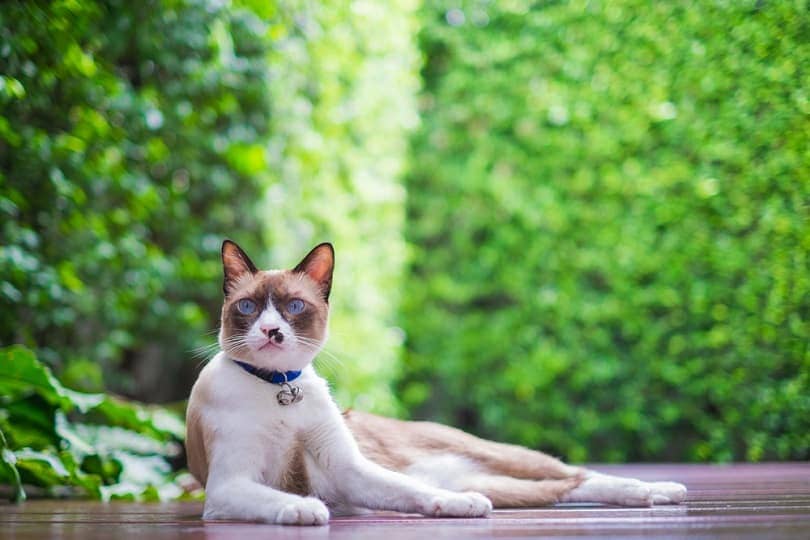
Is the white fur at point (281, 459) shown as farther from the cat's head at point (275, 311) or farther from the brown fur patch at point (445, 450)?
the brown fur patch at point (445, 450)

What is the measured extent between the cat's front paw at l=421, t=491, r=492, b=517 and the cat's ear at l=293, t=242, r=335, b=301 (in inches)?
19.7

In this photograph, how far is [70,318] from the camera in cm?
292

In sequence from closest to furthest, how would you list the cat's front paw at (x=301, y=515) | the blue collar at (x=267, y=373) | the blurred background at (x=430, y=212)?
1. the cat's front paw at (x=301, y=515)
2. the blue collar at (x=267, y=373)
3. the blurred background at (x=430, y=212)

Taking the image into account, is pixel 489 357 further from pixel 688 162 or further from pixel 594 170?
pixel 688 162

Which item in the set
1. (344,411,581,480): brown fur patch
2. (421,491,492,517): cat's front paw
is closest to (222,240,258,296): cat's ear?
(344,411,581,480): brown fur patch

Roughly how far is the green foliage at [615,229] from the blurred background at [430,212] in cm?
1

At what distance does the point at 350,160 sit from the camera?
169 inches

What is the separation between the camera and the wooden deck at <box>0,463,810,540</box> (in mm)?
1294

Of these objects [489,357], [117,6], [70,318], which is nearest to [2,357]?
[70,318]

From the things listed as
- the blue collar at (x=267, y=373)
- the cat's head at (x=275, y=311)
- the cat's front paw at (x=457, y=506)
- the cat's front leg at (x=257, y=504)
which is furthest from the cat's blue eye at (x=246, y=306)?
the cat's front paw at (x=457, y=506)

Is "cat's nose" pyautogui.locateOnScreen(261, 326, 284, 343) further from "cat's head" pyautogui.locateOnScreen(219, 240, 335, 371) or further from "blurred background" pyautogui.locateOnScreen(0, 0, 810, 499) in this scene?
"blurred background" pyautogui.locateOnScreen(0, 0, 810, 499)

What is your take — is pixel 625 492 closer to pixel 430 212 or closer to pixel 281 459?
pixel 281 459

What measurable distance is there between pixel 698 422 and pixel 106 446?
2.35 meters

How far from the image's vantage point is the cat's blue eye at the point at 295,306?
171cm
